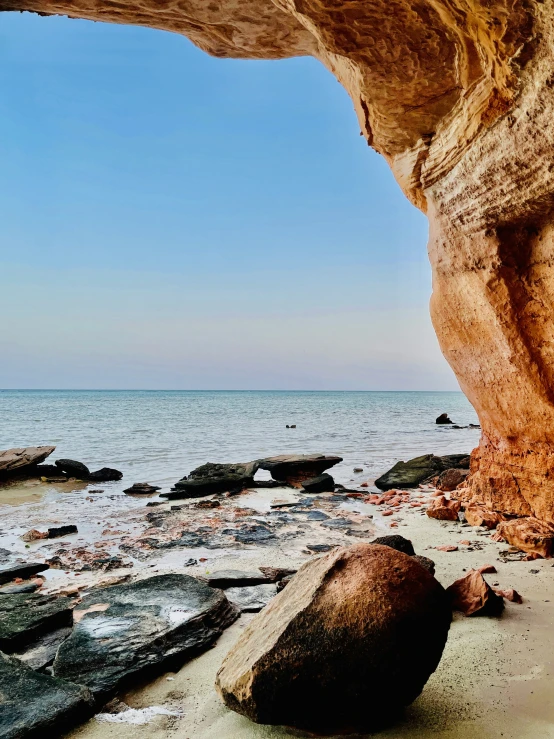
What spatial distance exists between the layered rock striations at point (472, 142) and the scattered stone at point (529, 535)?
23cm

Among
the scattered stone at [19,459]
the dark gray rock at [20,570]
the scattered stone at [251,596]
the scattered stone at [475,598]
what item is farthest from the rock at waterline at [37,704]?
the scattered stone at [19,459]

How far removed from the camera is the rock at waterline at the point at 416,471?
9.04 meters

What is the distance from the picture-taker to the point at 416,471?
31.3 feet

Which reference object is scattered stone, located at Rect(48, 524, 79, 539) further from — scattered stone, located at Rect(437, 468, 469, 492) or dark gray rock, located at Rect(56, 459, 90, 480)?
scattered stone, located at Rect(437, 468, 469, 492)

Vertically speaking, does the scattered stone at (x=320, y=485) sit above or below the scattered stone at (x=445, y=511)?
below

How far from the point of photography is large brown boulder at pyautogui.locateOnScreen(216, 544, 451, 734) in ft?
6.93

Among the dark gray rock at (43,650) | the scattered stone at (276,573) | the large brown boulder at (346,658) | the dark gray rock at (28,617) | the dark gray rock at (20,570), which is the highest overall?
the large brown boulder at (346,658)

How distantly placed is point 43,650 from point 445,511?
16.2 ft

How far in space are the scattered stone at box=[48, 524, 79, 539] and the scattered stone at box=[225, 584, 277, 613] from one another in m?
3.14

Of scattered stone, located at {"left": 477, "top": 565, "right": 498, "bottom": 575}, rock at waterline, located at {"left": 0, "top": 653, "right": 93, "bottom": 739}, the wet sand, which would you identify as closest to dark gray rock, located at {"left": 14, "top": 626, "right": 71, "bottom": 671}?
rock at waterline, located at {"left": 0, "top": 653, "right": 93, "bottom": 739}

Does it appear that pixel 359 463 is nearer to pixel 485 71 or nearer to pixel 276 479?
pixel 276 479

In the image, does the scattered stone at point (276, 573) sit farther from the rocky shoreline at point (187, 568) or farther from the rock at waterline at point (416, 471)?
the rock at waterline at point (416, 471)

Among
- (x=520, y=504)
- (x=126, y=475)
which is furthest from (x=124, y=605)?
(x=126, y=475)

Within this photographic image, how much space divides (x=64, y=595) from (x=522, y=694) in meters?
3.49
